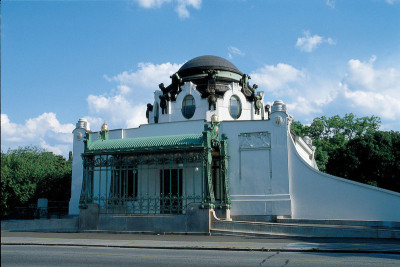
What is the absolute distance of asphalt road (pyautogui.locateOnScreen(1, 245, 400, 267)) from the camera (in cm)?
1183

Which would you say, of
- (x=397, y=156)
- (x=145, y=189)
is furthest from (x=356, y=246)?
(x=397, y=156)

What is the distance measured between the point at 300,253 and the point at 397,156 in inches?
1285

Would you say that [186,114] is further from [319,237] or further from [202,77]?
[319,237]

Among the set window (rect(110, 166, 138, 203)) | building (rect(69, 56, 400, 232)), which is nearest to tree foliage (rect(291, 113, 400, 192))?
building (rect(69, 56, 400, 232))

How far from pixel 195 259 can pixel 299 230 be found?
8.52 m

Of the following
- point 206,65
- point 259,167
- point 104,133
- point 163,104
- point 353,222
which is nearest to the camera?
point 353,222

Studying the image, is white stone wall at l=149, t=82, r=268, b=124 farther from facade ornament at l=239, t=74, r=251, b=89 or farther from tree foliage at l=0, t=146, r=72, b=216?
tree foliage at l=0, t=146, r=72, b=216

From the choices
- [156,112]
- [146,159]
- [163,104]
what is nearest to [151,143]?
[146,159]

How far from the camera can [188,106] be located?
31.6m

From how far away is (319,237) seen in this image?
19.1m

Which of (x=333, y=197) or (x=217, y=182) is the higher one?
(x=217, y=182)

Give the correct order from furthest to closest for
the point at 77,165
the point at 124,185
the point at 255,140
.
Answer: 1. the point at 77,165
2. the point at 255,140
3. the point at 124,185

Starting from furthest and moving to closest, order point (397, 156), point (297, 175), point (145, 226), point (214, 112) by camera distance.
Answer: point (397, 156) < point (214, 112) < point (297, 175) < point (145, 226)

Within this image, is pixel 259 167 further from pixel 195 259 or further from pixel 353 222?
pixel 195 259
